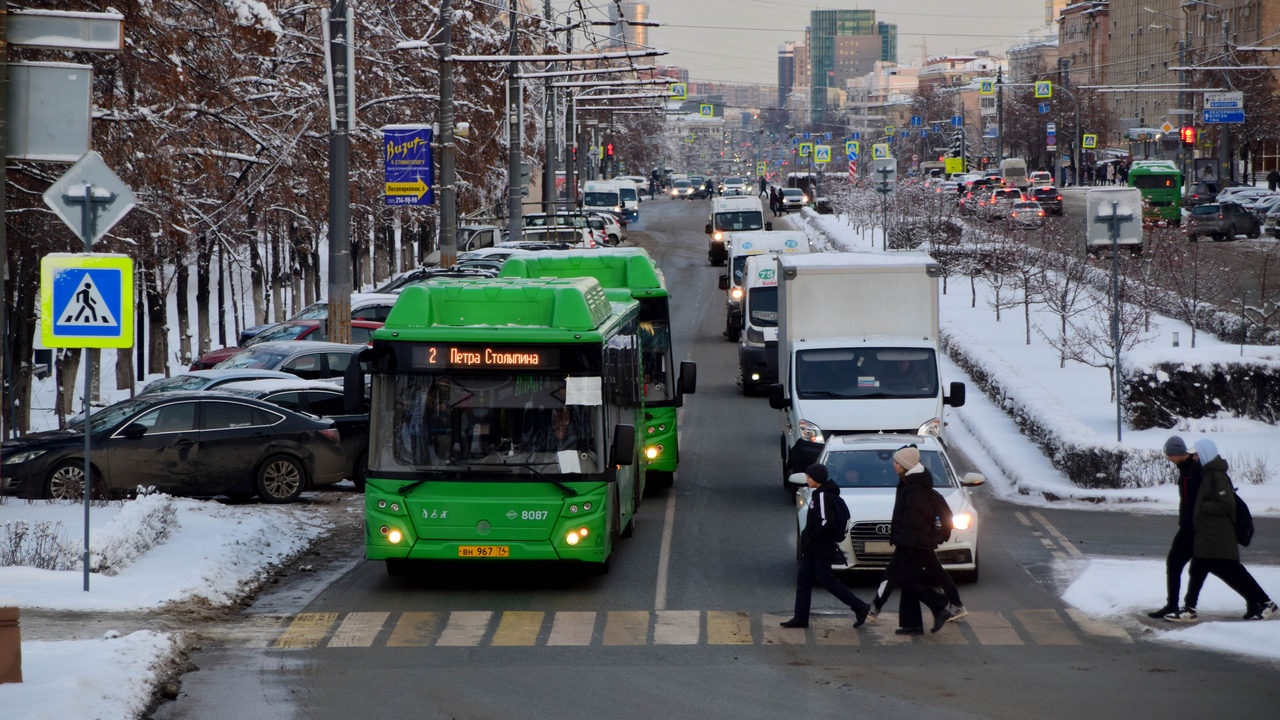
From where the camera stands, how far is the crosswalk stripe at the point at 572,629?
1297cm

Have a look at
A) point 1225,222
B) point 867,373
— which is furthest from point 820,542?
point 1225,222

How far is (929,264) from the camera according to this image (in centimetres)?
2067

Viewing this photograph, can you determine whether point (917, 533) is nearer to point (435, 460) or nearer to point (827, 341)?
point (435, 460)

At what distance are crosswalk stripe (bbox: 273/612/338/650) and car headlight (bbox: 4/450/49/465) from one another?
24.1 feet

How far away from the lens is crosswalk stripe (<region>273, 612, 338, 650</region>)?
12.8 m

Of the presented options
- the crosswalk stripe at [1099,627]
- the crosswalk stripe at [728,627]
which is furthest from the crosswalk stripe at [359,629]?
the crosswalk stripe at [1099,627]

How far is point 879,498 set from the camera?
15305mm

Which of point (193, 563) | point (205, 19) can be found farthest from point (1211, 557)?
point (205, 19)

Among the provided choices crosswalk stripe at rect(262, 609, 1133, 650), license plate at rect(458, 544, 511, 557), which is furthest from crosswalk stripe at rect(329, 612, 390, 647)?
license plate at rect(458, 544, 511, 557)

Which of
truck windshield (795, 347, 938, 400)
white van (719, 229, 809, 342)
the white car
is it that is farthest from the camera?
white van (719, 229, 809, 342)

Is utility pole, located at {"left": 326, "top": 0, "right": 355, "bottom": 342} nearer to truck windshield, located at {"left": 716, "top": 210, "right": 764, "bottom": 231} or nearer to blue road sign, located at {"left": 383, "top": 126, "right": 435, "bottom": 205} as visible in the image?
blue road sign, located at {"left": 383, "top": 126, "right": 435, "bottom": 205}

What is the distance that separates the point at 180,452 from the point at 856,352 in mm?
8931

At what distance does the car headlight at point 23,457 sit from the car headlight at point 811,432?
9.63 metres

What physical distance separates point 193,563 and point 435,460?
282 cm
